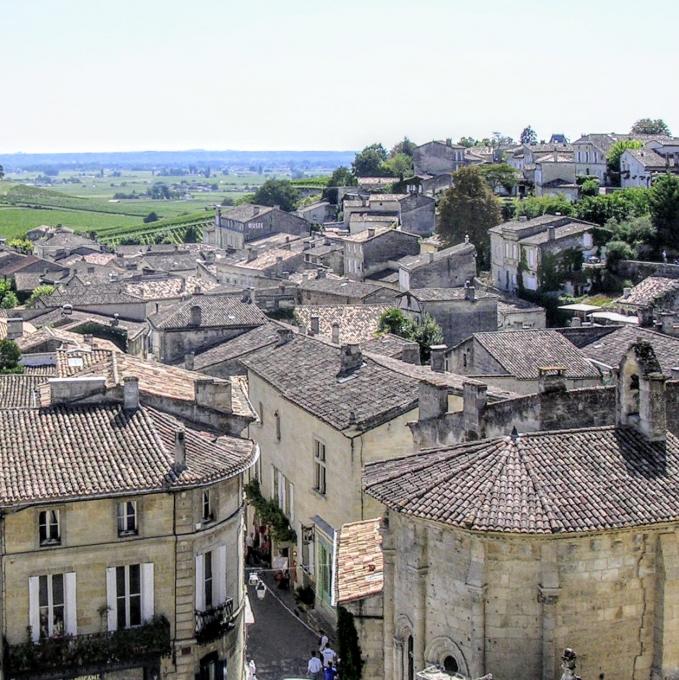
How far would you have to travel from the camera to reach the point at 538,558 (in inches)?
818

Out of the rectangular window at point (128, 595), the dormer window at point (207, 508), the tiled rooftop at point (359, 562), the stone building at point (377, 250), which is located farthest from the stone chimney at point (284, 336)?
the stone building at point (377, 250)

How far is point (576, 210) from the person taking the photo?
9606 cm

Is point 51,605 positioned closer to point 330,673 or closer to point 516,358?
point 330,673

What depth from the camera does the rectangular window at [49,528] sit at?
26578 mm

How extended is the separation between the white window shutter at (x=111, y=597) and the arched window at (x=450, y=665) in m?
8.52

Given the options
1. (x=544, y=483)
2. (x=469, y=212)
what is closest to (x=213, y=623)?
(x=544, y=483)

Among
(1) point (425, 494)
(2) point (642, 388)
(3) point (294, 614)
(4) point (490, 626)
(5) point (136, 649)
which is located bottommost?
(3) point (294, 614)

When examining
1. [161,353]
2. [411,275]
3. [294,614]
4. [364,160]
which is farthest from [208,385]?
[364,160]

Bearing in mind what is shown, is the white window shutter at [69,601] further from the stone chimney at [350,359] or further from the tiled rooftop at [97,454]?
the stone chimney at [350,359]

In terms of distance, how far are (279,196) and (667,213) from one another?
80154mm

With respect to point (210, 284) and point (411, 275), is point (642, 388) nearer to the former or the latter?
point (411, 275)

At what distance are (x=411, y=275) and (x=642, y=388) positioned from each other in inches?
2423

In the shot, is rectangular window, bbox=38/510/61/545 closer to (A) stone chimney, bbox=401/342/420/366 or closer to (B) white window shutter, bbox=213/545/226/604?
(B) white window shutter, bbox=213/545/226/604

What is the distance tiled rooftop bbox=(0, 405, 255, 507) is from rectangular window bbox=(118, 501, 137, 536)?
58cm
